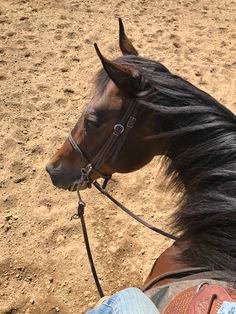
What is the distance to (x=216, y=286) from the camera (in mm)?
1501

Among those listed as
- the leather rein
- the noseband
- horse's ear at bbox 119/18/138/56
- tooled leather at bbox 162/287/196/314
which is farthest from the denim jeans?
horse's ear at bbox 119/18/138/56

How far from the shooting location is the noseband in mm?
1910

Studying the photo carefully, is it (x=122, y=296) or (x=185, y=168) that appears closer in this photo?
(x=122, y=296)

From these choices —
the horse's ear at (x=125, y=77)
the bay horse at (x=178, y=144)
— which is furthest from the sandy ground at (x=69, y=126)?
the horse's ear at (x=125, y=77)

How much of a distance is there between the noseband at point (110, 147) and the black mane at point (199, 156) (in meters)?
0.10

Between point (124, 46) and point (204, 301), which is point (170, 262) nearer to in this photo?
point (204, 301)

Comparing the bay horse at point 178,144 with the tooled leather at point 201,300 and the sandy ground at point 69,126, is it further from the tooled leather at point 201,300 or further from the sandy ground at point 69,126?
the sandy ground at point 69,126

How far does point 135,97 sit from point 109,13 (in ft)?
14.7

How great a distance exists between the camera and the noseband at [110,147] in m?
1.91

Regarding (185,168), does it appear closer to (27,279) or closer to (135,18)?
(27,279)

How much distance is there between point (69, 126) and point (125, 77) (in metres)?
2.39

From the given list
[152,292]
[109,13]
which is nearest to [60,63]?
[109,13]

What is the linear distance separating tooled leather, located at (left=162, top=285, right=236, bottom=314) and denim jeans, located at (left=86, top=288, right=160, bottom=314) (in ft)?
0.33

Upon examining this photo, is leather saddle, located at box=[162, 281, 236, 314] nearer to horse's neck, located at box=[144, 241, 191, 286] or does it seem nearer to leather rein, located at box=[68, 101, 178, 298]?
horse's neck, located at box=[144, 241, 191, 286]
